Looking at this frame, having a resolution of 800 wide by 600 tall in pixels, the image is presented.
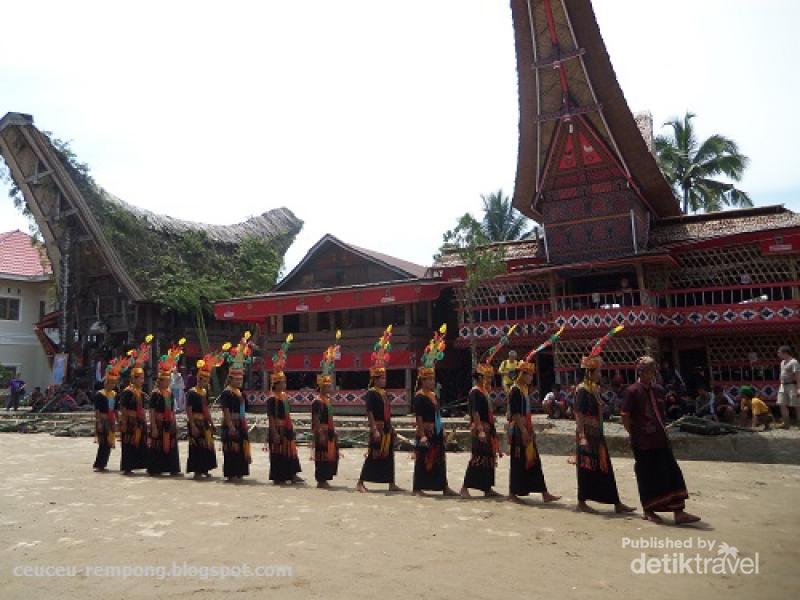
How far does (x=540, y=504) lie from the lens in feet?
23.1

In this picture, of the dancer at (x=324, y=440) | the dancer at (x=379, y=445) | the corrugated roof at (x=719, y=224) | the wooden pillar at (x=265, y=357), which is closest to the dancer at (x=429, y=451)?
the dancer at (x=379, y=445)

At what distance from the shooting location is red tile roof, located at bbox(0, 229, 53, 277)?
93.9 ft

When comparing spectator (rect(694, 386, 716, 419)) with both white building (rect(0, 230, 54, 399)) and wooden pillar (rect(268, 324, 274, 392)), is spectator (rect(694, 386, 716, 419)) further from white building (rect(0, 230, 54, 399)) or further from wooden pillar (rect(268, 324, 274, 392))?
white building (rect(0, 230, 54, 399))

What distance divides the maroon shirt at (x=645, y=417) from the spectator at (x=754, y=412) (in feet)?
20.3

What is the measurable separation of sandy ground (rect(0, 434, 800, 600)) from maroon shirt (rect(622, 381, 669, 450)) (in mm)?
782

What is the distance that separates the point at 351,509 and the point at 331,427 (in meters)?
2.11

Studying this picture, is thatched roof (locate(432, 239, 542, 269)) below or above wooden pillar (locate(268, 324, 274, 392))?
above

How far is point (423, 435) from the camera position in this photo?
7.85 m

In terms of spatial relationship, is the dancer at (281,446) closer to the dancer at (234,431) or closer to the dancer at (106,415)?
the dancer at (234,431)

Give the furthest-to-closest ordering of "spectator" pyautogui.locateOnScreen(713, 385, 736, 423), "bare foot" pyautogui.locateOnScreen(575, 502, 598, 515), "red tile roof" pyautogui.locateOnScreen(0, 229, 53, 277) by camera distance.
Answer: "red tile roof" pyautogui.locateOnScreen(0, 229, 53, 277) < "spectator" pyautogui.locateOnScreen(713, 385, 736, 423) < "bare foot" pyautogui.locateOnScreen(575, 502, 598, 515)

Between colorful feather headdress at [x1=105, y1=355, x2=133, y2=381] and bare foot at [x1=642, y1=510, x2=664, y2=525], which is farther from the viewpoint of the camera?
colorful feather headdress at [x1=105, y1=355, x2=133, y2=381]

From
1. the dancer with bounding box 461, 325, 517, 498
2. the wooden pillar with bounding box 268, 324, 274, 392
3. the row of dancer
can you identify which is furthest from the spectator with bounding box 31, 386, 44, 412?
the dancer with bounding box 461, 325, 517, 498

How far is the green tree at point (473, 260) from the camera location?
16.7m

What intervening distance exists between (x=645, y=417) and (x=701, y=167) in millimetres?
25137
